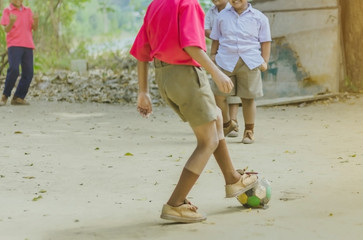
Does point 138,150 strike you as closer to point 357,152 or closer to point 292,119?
point 357,152

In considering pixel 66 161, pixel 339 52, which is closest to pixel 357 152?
pixel 66 161

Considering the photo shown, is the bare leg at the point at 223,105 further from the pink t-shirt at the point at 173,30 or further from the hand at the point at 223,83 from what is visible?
the hand at the point at 223,83

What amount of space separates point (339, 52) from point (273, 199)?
7173mm

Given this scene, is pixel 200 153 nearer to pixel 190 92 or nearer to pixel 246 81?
pixel 190 92

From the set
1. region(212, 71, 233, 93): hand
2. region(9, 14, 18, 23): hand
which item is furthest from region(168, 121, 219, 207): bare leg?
region(9, 14, 18, 23): hand

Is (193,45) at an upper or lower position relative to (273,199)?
upper

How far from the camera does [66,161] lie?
7.51 metres

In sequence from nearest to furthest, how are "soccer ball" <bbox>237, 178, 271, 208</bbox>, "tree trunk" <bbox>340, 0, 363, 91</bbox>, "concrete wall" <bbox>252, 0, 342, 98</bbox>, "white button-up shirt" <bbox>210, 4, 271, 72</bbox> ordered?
"soccer ball" <bbox>237, 178, 271, 208</bbox>, "white button-up shirt" <bbox>210, 4, 271, 72</bbox>, "concrete wall" <bbox>252, 0, 342, 98</bbox>, "tree trunk" <bbox>340, 0, 363, 91</bbox>

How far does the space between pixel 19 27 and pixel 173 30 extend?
25.2 ft

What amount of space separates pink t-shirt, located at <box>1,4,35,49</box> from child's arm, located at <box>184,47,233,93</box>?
7762 millimetres

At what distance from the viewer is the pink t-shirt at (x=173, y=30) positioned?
15.8ft

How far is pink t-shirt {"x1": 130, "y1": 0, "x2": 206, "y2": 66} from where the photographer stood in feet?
15.8

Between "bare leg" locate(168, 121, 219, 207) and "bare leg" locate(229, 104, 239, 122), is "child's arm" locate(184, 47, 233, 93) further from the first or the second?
"bare leg" locate(229, 104, 239, 122)

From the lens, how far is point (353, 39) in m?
12.8
